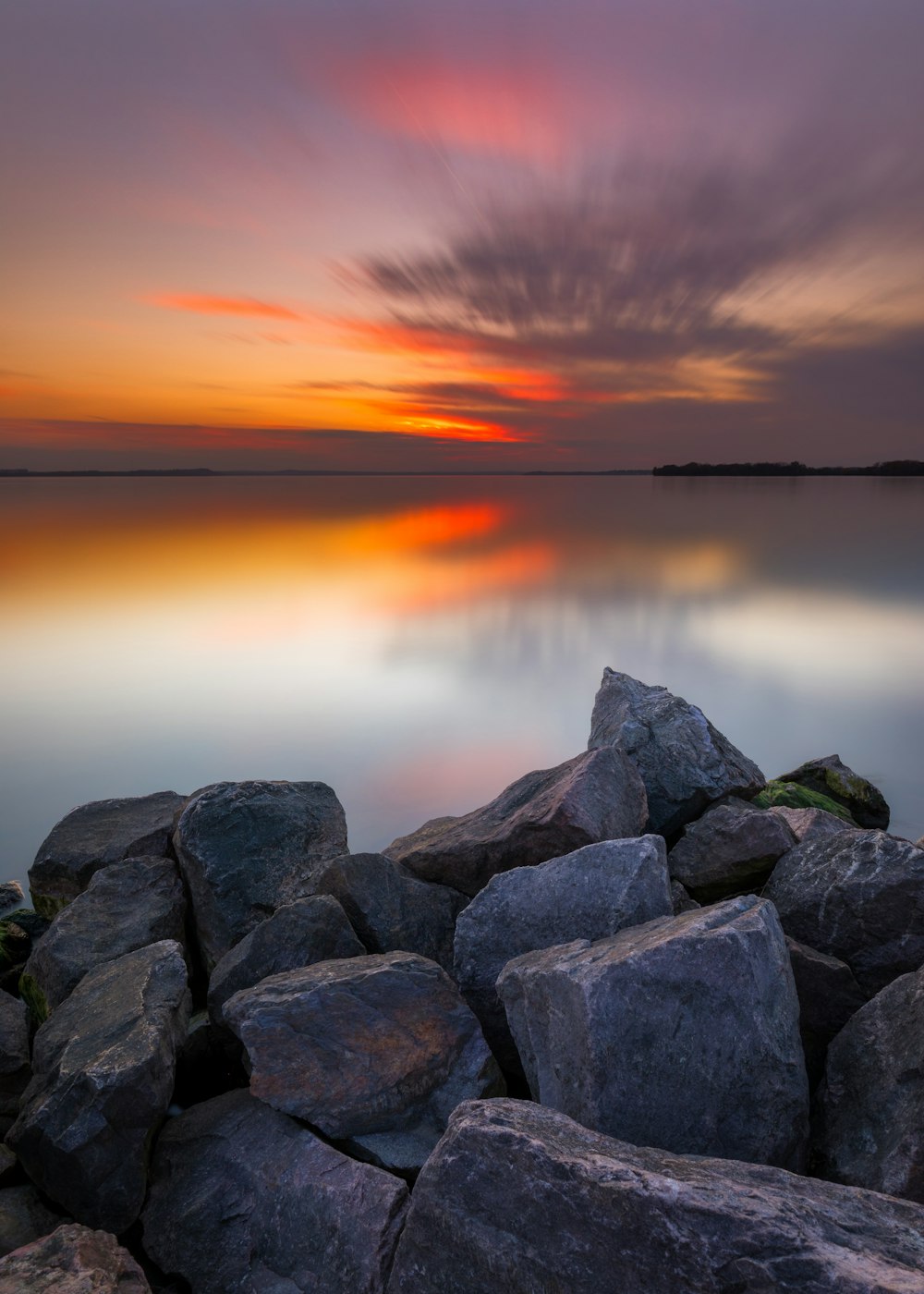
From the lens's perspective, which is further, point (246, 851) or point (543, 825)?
point (246, 851)

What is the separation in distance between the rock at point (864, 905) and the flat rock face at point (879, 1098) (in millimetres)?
717

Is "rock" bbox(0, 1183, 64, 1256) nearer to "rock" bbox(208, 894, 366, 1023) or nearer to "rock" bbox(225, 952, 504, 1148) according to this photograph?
"rock" bbox(225, 952, 504, 1148)

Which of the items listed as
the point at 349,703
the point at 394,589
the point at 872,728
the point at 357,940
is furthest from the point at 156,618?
the point at 357,940

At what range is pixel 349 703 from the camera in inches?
658

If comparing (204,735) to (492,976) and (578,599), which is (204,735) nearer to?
(492,976)

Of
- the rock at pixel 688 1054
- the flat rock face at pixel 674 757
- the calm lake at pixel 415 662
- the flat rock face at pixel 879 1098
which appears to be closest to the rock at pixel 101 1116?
the rock at pixel 688 1054

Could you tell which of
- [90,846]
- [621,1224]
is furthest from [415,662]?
[621,1224]

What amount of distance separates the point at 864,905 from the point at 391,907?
2.72 metres

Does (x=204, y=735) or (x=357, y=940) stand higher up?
(x=357, y=940)

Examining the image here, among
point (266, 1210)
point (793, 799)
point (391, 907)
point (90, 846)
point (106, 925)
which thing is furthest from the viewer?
point (793, 799)

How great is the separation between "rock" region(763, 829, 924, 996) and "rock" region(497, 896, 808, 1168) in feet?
4.54

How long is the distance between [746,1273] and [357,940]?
294cm

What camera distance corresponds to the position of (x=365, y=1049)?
3.62 meters

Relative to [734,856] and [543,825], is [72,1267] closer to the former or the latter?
[543,825]
